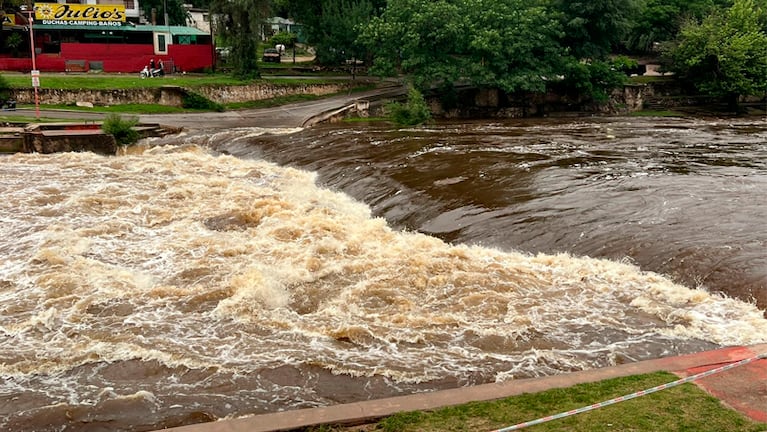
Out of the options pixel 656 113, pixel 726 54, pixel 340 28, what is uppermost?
pixel 340 28

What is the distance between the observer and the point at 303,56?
66.9 m

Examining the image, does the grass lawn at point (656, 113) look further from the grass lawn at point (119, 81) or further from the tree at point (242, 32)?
the tree at point (242, 32)

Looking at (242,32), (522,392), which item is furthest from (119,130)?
(522,392)

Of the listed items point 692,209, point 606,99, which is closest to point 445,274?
point 692,209

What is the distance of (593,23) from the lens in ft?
138

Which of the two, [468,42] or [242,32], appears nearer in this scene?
[468,42]

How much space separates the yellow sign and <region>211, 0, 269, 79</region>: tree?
27.9ft

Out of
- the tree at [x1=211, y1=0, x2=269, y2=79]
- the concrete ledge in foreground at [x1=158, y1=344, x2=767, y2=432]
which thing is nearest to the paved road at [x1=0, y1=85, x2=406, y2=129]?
the tree at [x1=211, y1=0, x2=269, y2=79]

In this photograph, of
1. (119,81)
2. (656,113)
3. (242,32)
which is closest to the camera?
(119,81)

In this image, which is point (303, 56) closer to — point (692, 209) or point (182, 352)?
point (692, 209)

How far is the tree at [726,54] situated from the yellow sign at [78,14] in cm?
3885

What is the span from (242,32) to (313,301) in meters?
35.3

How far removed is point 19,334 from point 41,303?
1282mm

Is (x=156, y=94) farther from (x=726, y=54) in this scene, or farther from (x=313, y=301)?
(x=726, y=54)
